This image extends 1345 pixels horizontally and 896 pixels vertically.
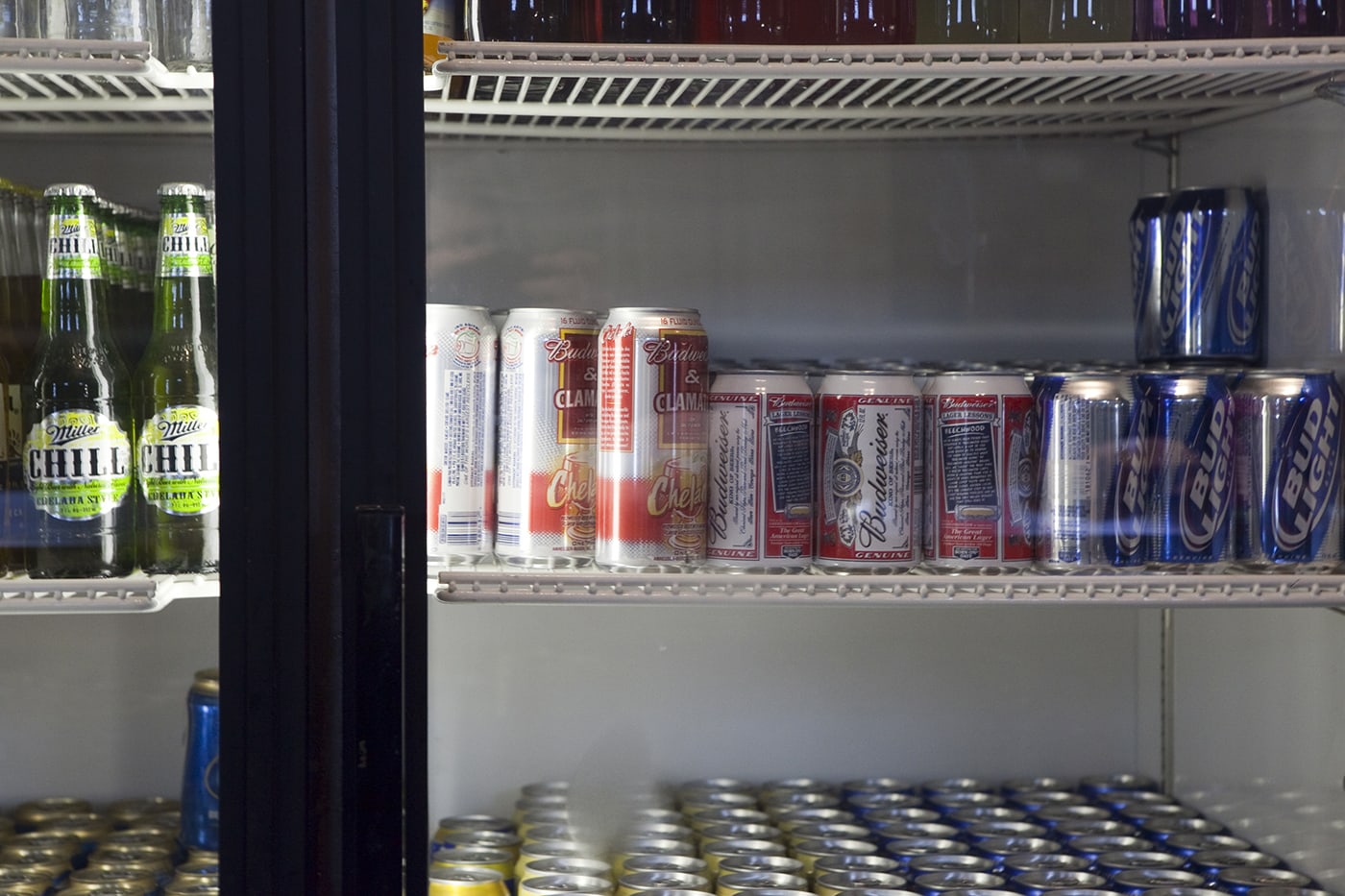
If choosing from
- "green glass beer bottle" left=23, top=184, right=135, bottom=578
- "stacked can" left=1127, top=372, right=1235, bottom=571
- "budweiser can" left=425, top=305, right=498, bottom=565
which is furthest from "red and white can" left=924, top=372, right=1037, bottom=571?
"green glass beer bottle" left=23, top=184, right=135, bottom=578

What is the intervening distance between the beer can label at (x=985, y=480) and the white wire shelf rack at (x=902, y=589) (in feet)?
0.17

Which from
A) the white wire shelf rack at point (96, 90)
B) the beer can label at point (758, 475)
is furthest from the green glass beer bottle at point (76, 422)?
the beer can label at point (758, 475)

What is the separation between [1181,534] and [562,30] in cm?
81

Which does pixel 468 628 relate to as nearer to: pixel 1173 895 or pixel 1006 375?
pixel 1006 375

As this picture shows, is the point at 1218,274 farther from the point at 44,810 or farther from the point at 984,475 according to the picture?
the point at 44,810

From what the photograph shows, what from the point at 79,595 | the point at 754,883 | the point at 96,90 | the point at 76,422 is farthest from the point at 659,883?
the point at 96,90

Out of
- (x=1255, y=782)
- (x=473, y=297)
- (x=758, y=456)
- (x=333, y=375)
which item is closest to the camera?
(x=333, y=375)

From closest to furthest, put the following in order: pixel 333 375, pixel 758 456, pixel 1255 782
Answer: pixel 333 375 < pixel 758 456 < pixel 1255 782

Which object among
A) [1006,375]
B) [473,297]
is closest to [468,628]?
[473,297]

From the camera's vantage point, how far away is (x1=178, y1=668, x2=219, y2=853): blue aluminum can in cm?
136

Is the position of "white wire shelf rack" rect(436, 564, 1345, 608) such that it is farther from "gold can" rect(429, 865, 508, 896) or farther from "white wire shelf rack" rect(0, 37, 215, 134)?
"white wire shelf rack" rect(0, 37, 215, 134)

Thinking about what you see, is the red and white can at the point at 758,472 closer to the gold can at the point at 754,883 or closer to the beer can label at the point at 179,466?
the gold can at the point at 754,883

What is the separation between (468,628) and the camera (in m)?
→ 1.61

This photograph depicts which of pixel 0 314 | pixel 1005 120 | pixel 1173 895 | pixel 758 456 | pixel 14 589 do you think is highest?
pixel 1005 120
